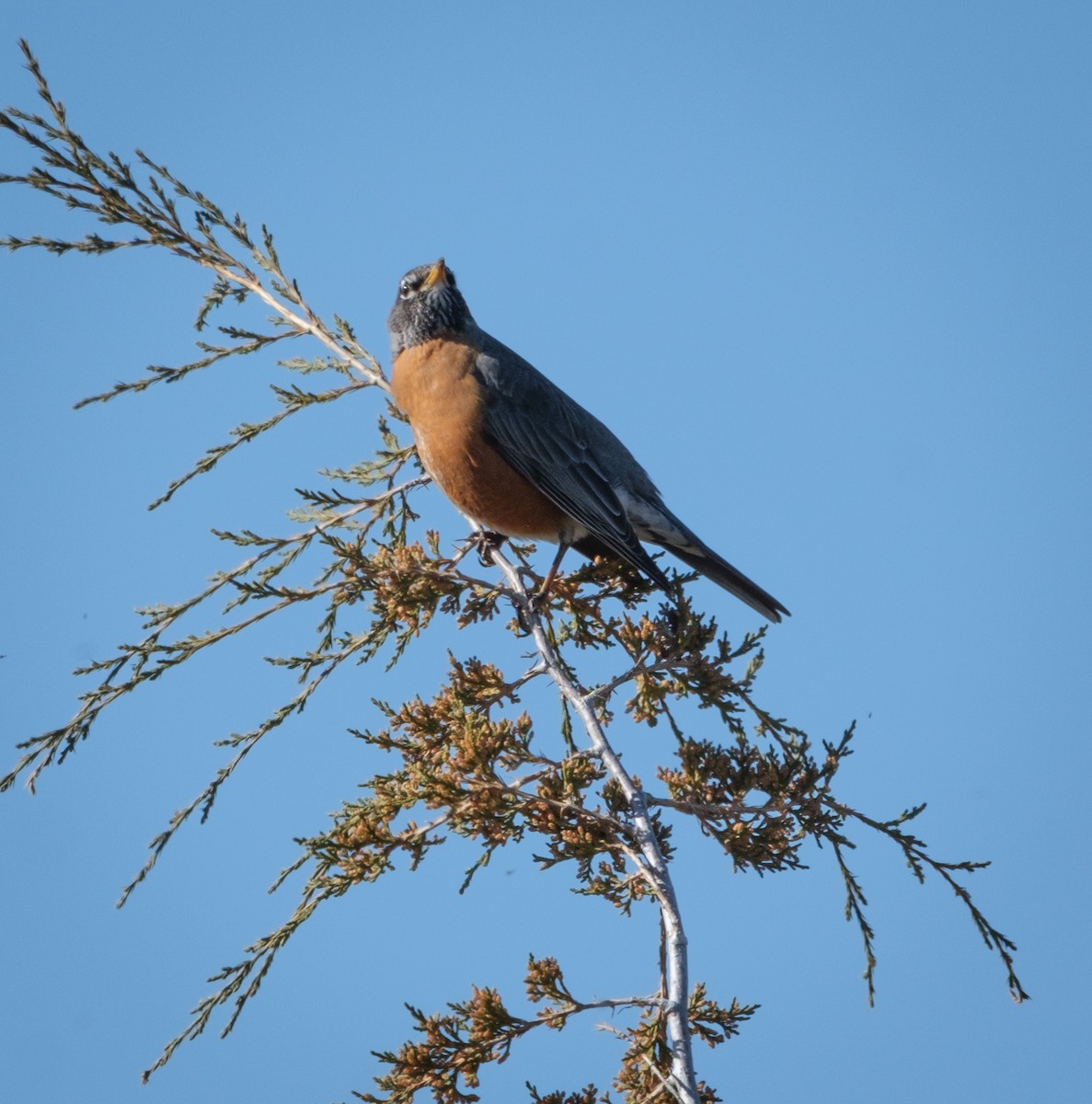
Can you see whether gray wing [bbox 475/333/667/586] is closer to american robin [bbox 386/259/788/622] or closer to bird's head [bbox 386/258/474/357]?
american robin [bbox 386/259/788/622]

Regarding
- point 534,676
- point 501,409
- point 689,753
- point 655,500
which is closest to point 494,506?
point 501,409

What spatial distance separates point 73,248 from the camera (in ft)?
15.0

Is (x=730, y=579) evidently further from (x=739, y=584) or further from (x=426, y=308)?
(x=426, y=308)

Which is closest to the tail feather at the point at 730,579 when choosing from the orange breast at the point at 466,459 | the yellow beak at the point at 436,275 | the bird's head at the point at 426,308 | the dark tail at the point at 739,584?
the dark tail at the point at 739,584

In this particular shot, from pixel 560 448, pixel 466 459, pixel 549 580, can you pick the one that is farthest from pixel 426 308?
pixel 549 580

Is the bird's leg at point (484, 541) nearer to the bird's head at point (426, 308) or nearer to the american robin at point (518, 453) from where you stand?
the american robin at point (518, 453)

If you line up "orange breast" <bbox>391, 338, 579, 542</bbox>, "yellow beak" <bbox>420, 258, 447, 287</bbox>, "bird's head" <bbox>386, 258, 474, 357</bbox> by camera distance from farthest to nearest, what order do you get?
"yellow beak" <bbox>420, 258, 447, 287</bbox>
"bird's head" <bbox>386, 258, 474, 357</bbox>
"orange breast" <bbox>391, 338, 579, 542</bbox>

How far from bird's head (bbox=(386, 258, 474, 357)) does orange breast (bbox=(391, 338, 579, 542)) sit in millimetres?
395

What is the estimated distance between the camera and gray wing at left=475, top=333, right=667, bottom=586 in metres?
5.20

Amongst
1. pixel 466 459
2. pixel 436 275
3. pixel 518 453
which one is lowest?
pixel 466 459

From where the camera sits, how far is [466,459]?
520cm

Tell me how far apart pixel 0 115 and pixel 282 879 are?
280 cm

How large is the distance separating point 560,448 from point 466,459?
56 centimetres

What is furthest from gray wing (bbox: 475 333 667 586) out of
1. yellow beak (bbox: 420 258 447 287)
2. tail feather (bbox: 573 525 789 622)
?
yellow beak (bbox: 420 258 447 287)
